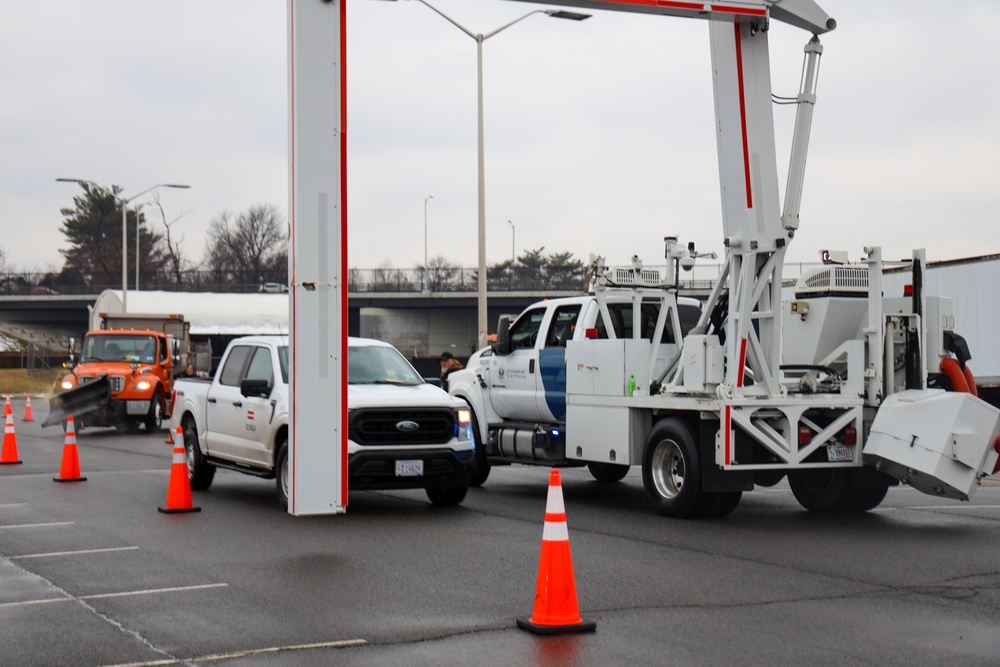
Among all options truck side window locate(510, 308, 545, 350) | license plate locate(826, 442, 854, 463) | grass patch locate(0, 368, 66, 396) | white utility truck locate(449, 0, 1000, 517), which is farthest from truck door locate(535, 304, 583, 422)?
grass patch locate(0, 368, 66, 396)

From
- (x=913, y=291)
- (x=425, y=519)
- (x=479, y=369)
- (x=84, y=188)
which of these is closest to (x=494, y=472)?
(x=479, y=369)

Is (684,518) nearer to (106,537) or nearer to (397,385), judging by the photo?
(397,385)

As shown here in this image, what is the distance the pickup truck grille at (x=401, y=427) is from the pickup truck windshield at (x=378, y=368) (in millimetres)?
1195

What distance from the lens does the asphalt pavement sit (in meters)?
6.90

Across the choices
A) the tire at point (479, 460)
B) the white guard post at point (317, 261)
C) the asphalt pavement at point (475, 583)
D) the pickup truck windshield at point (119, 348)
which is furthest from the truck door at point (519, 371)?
the pickup truck windshield at point (119, 348)

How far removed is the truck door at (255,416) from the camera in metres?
13.8

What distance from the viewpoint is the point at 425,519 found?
1284 centimetres

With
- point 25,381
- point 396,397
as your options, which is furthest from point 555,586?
point 25,381

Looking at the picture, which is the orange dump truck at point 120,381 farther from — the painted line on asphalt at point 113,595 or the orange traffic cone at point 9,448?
the painted line on asphalt at point 113,595

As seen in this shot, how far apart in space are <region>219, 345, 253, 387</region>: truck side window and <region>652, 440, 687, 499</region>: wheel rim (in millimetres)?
5236

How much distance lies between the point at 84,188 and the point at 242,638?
110115 millimetres

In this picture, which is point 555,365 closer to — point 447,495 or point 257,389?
point 447,495

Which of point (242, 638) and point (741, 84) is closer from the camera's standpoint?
point (242, 638)

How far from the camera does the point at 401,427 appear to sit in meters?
13.3
